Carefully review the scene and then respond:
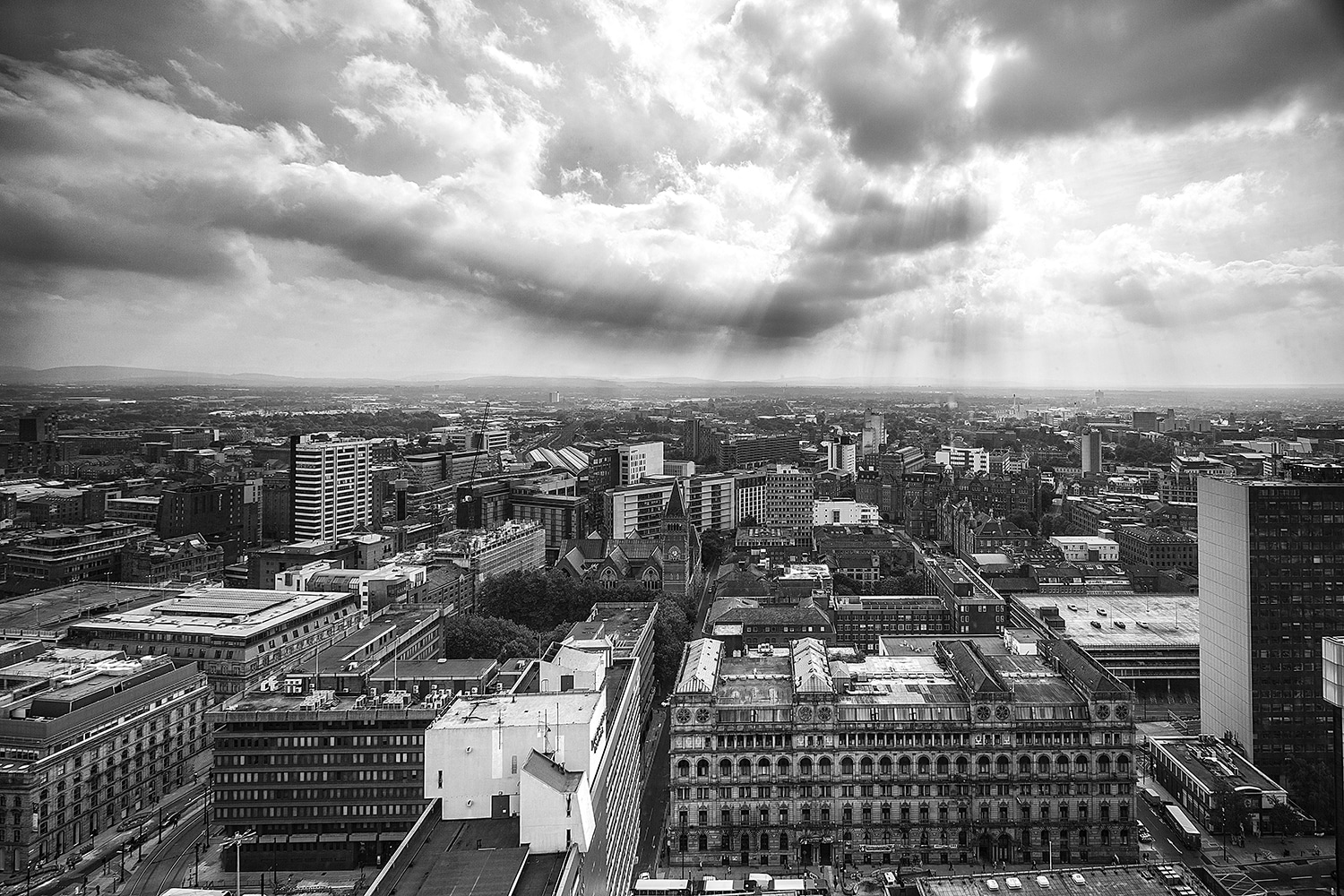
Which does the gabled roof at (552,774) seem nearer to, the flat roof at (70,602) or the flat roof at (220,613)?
the flat roof at (220,613)

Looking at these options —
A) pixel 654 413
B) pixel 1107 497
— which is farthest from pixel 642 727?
pixel 654 413

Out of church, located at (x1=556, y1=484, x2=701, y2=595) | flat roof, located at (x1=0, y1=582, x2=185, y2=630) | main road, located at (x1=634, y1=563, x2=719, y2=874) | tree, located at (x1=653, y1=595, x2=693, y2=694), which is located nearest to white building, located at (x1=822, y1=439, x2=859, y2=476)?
church, located at (x1=556, y1=484, x2=701, y2=595)

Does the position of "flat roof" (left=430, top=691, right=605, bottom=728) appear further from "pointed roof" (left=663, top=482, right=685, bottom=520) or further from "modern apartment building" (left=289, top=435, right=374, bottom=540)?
"modern apartment building" (left=289, top=435, right=374, bottom=540)

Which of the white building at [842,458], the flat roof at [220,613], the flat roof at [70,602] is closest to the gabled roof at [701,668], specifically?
the flat roof at [220,613]

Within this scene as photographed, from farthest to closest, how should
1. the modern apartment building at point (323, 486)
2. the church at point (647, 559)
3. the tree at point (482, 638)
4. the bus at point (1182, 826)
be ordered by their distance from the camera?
the modern apartment building at point (323, 486) → the church at point (647, 559) → the tree at point (482, 638) → the bus at point (1182, 826)

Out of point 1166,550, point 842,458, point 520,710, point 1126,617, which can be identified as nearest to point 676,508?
point 1126,617

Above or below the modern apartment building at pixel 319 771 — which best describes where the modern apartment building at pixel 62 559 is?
above

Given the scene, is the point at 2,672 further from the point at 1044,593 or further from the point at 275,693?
the point at 1044,593
